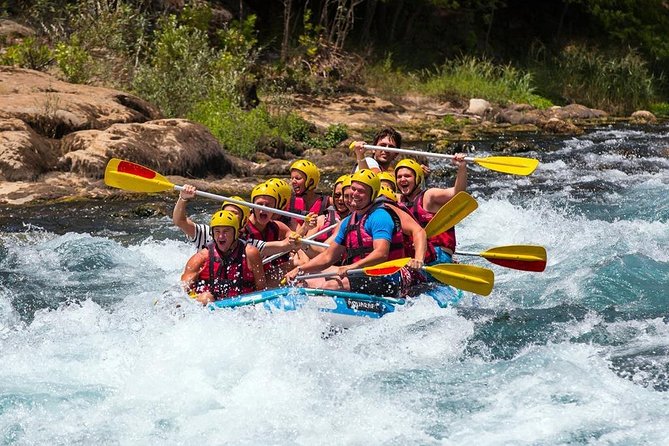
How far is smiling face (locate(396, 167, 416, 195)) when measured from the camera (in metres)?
8.02

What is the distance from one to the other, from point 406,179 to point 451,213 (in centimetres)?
53

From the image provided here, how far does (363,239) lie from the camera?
23.8 ft

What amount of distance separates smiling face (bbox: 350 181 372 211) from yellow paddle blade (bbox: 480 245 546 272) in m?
1.25

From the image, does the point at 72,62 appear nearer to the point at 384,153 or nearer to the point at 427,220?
the point at 384,153

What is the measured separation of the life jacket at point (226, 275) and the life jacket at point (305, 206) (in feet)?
3.89

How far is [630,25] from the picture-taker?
2619cm

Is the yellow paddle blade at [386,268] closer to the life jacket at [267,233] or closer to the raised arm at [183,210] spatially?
the life jacket at [267,233]

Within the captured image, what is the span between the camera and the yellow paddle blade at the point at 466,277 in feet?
23.6

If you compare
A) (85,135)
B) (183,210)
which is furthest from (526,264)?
(85,135)

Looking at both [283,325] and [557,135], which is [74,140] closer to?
[283,325]

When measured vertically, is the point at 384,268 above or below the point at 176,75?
above

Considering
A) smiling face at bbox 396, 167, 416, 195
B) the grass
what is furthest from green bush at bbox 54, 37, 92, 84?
smiling face at bbox 396, 167, 416, 195

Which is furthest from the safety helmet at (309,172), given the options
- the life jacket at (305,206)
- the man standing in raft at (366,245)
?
the man standing in raft at (366,245)

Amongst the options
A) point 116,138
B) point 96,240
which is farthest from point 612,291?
point 116,138
